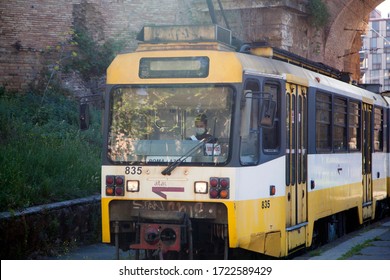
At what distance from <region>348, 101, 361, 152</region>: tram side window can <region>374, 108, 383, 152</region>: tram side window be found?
1760mm

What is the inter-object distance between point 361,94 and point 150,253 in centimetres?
614

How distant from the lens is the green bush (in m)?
12.3

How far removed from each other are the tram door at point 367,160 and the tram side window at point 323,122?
2.57m

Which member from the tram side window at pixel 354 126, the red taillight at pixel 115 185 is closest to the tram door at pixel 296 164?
the red taillight at pixel 115 185

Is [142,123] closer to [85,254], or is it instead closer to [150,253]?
[150,253]

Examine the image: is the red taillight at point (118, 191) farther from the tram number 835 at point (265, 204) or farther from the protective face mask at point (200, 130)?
the tram number 835 at point (265, 204)

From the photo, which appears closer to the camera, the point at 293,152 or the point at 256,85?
the point at 256,85

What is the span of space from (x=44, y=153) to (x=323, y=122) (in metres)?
4.89

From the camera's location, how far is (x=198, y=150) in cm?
941

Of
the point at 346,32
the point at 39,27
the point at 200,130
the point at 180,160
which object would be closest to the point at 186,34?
the point at 200,130

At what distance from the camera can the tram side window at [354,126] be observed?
13828 millimetres

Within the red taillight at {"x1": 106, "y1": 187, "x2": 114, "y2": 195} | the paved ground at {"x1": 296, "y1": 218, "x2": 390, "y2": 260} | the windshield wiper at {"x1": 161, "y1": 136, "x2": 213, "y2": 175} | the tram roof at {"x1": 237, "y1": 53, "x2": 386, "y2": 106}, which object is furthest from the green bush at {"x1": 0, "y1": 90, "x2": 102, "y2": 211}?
the paved ground at {"x1": 296, "y1": 218, "x2": 390, "y2": 260}

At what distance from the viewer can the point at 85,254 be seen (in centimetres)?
1202
